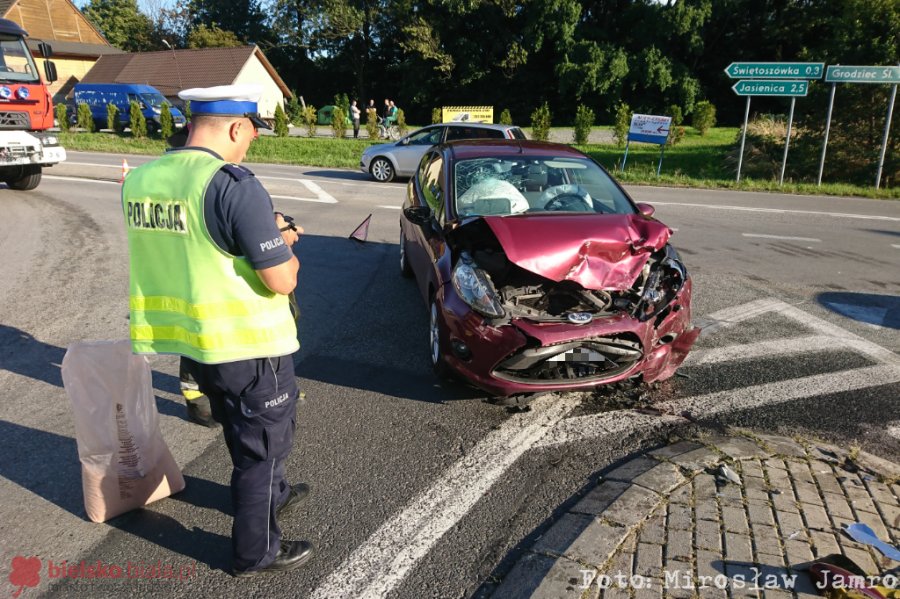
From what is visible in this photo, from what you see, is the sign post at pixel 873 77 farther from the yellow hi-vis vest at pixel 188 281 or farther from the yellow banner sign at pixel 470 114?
the yellow hi-vis vest at pixel 188 281

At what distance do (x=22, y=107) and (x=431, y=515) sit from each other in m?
12.3

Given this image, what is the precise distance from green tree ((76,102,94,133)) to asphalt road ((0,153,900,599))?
25.2 m

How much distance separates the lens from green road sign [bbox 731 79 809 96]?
50.6ft

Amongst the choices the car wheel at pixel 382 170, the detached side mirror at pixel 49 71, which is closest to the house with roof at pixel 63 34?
the detached side mirror at pixel 49 71

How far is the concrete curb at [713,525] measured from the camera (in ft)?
8.48

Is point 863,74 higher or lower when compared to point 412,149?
higher

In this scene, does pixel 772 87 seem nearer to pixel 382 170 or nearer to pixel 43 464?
pixel 382 170

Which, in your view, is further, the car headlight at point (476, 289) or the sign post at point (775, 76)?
the sign post at point (775, 76)

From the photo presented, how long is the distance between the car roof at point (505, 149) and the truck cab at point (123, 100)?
27091mm

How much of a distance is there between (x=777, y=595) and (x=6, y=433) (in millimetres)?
4199

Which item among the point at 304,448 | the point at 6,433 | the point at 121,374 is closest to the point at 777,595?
the point at 304,448

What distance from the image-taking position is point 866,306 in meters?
6.55

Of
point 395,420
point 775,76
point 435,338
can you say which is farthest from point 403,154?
point 395,420

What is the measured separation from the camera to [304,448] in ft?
12.1
